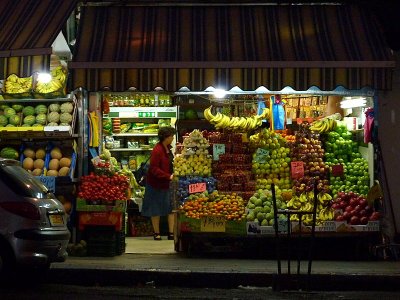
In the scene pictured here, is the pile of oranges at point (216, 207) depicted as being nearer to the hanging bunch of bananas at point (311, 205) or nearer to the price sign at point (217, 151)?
the price sign at point (217, 151)

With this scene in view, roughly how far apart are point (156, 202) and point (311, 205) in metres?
2.85

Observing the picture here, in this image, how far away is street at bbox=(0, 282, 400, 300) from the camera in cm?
1048

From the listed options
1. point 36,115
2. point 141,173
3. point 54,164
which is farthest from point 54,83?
point 141,173

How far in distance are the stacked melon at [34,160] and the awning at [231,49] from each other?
1861 millimetres

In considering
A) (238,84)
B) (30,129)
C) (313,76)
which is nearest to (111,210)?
(30,129)

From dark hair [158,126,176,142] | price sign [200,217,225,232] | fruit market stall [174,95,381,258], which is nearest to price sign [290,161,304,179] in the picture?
fruit market stall [174,95,381,258]

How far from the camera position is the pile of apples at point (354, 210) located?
531 inches

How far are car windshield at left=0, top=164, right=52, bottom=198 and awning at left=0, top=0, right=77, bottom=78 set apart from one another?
2.14m

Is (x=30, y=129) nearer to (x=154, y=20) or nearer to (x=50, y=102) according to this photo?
(x=50, y=102)

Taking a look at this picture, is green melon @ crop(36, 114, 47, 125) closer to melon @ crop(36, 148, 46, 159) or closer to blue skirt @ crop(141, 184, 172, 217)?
melon @ crop(36, 148, 46, 159)

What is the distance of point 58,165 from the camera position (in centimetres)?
1395

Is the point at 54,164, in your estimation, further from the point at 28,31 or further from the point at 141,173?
the point at 141,173

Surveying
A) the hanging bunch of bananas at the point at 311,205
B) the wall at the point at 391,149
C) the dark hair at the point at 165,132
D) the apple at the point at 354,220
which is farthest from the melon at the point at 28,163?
the wall at the point at 391,149

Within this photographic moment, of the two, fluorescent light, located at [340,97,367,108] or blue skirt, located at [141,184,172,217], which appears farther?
blue skirt, located at [141,184,172,217]
